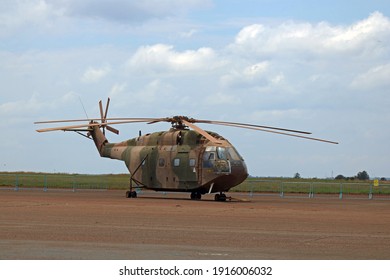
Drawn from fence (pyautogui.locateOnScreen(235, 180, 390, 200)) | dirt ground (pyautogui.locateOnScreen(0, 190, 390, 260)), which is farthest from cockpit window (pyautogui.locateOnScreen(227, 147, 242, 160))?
fence (pyautogui.locateOnScreen(235, 180, 390, 200))

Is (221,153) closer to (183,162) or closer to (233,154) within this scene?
(233,154)

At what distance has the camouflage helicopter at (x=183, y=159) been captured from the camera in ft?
124

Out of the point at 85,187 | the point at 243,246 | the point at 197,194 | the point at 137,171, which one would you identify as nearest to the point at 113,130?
the point at 137,171

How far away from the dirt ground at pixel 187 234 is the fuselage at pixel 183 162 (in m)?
9.22

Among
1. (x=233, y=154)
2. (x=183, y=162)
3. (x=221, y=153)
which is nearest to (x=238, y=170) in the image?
(x=233, y=154)

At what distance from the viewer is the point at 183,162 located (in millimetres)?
39312

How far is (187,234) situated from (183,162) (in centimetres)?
2038

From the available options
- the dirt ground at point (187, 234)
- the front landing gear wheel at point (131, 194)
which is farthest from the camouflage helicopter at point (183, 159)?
the dirt ground at point (187, 234)

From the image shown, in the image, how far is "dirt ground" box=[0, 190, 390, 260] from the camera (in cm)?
1498

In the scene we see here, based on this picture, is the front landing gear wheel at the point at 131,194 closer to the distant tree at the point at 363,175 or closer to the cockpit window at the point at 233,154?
the cockpit window at the point at 233,154

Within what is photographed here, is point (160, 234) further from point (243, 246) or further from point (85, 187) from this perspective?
point (85, 187)
